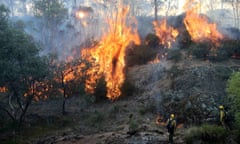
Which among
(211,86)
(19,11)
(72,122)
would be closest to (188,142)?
(211,86)

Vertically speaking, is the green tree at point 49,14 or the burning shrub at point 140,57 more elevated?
the green tree at point 49,14

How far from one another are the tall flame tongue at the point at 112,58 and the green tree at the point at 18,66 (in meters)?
6.89

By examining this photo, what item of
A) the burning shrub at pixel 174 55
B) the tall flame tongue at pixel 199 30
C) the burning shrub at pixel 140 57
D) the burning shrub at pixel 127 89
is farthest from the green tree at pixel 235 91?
the burning shrub at pixel 140 57

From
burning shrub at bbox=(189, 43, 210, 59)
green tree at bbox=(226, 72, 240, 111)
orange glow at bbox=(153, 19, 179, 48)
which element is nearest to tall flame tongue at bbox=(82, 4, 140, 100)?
orange glow at bbox=(153, 19, 179, 48)

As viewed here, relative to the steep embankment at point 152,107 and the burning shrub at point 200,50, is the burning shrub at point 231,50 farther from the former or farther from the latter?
the steep embankment at point 152,107

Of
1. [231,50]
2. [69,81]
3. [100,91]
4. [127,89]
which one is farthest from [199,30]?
[69,81]

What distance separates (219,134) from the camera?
17391 mm

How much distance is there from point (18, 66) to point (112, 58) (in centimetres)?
1665

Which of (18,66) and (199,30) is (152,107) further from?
(199,30)

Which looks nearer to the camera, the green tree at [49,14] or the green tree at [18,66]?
the green tree at [18,66]

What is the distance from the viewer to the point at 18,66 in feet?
66.3

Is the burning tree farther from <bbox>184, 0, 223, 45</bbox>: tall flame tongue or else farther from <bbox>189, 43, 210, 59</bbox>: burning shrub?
<bbox>184, 0, 223, 45</bbox>: tall flame tongue

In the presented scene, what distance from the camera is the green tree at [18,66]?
19.6m

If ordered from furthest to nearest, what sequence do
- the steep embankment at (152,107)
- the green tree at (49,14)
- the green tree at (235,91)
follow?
the green tree at (49,14), the steep embankment at (152,107), the green tree at (235,91)
